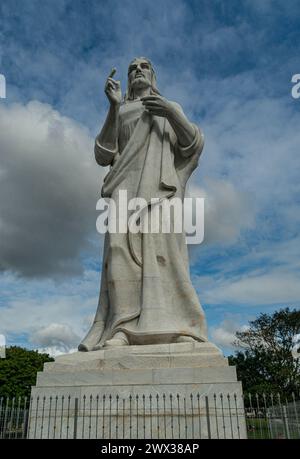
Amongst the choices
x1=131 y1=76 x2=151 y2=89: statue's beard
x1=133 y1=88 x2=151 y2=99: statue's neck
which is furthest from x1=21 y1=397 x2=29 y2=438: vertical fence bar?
x1=131 y1=76 x2=151 y2=89: statue's beard

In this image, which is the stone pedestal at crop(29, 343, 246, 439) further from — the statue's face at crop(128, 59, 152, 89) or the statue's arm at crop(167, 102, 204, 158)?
the statue's face at crop(128, 59, 152, 89)

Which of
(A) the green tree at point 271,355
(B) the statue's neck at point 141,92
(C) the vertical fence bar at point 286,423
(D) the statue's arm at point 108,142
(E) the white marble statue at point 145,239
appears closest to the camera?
(C) the vertical fence bar at point 286,423

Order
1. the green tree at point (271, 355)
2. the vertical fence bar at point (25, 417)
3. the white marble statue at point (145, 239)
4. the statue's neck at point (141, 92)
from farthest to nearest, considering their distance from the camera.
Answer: the green tree at point (271, 355) < the statue's neck at point (141, 92) < the white marble statue at point (145, 239) < the vertical fence bar at point (25, 417)

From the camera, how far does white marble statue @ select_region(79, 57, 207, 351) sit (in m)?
9.73

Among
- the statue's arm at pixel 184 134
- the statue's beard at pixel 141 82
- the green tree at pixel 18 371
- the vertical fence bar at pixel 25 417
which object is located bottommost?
the vertical fence bar at pixel 25 417

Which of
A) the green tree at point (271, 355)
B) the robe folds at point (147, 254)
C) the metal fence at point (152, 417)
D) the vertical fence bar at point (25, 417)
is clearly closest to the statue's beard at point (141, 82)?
the robe folds at point (147, 254)

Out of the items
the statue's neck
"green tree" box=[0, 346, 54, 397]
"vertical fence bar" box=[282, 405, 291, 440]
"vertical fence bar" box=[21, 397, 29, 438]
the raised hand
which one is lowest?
"vertical fence bar" box=[282, 405, 291, 440]

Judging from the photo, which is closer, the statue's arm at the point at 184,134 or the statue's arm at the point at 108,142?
the statue's arm at the point at 184,134

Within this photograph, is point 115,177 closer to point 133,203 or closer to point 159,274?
point 133,203

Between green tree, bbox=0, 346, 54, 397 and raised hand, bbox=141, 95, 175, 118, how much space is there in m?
42.7

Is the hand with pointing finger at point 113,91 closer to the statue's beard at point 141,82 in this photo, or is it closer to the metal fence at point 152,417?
the statue's beard at point 141,82

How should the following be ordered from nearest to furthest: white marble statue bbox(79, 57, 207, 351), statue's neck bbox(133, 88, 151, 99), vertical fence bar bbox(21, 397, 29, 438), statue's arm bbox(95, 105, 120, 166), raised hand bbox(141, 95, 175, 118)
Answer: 1. vertical fence bar bbox(21, 397, 29, 438)
2. white marble statue bbox(79, 57, 207, 351)
3. raised hand bbox(141, 95, 175, 118)
4. statue's arm bbox(95, 105, 120, 166)
5. statue's neck bbox(133, 88, 151, 99)

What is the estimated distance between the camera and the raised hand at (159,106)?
11.5 m

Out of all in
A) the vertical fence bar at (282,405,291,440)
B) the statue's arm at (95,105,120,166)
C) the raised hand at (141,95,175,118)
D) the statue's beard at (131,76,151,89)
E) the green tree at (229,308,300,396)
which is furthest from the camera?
the green tree at (229,308,300,396)
